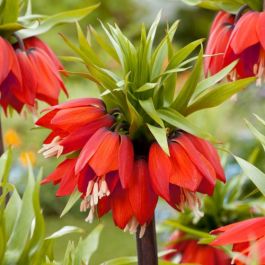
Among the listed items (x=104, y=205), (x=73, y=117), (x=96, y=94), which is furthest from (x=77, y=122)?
(x=96, y=94)

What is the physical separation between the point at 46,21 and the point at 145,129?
51cm

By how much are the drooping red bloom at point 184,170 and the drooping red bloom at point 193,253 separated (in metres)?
0.38

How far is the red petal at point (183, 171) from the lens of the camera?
116 centimetres

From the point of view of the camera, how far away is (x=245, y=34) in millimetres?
1499

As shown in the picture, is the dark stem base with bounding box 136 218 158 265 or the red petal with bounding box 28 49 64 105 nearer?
the dark stem base with bounding box 136 218 158 265

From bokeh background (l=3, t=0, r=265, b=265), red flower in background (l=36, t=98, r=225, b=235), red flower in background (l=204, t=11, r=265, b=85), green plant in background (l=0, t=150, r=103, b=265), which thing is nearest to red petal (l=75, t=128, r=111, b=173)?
red flower in background (l=36, t=98, r=225, b=235)

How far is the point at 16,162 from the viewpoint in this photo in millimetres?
4887

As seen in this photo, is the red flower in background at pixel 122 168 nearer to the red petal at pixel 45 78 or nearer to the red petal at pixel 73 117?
the red petal at pixel 73 117

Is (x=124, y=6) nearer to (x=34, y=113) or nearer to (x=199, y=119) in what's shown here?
(x=199, y=119)

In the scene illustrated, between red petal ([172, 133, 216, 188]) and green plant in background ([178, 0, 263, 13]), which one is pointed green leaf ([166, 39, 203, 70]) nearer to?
red petal ([172, 133, 216, 188])

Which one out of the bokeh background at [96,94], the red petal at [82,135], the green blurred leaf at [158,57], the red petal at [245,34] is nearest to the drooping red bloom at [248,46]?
the red petal at [245,34]

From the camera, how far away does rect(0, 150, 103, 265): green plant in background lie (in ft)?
4.14

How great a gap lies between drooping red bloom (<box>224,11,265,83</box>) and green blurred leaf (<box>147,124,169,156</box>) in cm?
35

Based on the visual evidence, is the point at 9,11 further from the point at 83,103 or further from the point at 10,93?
the point at 83,103
